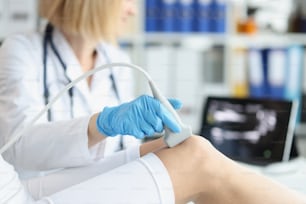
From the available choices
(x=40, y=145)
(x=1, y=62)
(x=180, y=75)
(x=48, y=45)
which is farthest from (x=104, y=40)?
(x=180, y=75)

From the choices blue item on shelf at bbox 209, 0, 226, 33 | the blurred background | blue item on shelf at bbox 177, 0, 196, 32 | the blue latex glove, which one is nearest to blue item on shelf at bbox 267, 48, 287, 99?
the blurred background

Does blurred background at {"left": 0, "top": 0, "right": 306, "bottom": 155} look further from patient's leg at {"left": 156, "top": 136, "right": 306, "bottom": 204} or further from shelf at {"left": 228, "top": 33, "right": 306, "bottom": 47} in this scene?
patient's leg at {"left": 156, "top": 136, "right": 306, "bottom": 204}

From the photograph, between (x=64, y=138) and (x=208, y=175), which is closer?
(x=208, y=175)

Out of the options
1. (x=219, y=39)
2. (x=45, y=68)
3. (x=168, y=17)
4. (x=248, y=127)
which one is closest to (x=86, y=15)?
(x=45, y=68)

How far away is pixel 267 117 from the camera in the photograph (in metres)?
1.38

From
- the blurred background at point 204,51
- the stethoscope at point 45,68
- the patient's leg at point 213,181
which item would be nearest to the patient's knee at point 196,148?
the patient's leg at point 213,181

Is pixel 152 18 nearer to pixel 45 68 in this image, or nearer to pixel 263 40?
pixel 263 40

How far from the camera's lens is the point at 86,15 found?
122cm

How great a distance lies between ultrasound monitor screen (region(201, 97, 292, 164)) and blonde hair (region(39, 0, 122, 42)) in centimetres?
40

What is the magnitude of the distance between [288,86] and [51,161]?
162 cm

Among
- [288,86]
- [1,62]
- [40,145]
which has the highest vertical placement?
[1,62]

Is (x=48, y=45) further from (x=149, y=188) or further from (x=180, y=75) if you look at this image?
(x=180, y=75)

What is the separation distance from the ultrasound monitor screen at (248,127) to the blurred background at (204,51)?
2.76 feet

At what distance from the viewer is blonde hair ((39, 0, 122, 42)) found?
1223mm
